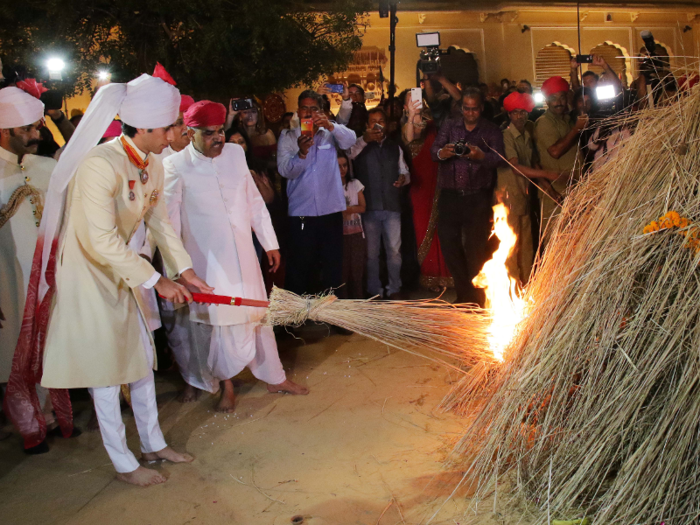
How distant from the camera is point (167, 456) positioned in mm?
3561

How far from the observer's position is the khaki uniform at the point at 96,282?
3.15 m

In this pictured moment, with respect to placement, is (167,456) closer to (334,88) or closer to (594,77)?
(334,88)

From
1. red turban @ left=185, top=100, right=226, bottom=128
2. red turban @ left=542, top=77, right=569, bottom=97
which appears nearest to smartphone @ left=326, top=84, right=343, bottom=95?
red turban @ left=185, top=100, right=226, bottom=128

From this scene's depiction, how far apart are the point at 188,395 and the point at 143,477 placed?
1.20m

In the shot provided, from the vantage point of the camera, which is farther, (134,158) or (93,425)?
(93,425)

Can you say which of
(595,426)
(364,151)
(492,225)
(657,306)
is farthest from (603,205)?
(364,151)

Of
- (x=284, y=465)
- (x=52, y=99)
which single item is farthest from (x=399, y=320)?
(x=52, y=99)

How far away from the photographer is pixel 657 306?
2506 mm

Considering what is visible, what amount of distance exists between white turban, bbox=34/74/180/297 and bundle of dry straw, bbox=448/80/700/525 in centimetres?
216

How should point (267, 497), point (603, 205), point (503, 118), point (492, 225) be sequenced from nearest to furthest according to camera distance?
point (603, 205), point (267, 497), point (492, 225), point (503, 118)

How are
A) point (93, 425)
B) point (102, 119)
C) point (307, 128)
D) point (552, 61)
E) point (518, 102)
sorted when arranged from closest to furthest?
point (102, 119)
point (93, 425)
point (307, 128)
point (518, 102)
point (552, 61)

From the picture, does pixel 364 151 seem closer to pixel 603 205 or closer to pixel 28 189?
pixel 28 189

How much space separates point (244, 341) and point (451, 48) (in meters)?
11.0

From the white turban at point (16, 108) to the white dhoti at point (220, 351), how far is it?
1.60m
